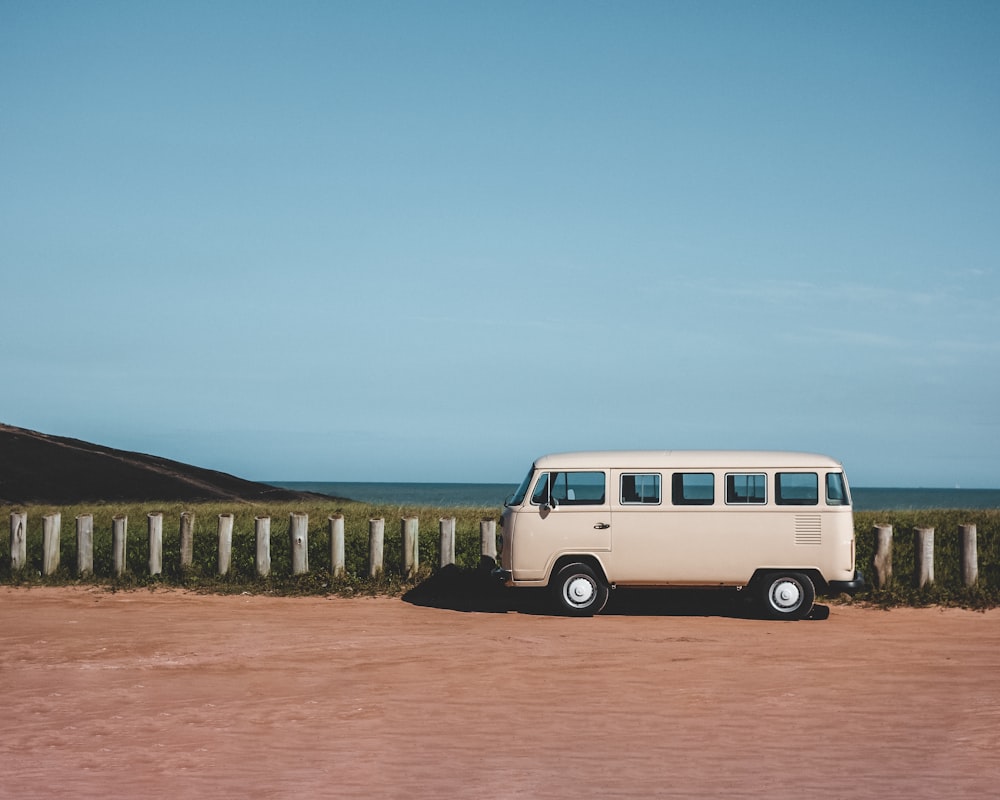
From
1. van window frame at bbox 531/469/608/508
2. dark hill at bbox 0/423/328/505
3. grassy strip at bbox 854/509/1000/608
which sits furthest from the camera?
dark hill at bbox 0/423/328/505

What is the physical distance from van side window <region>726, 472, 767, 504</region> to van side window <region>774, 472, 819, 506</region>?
0.20 m

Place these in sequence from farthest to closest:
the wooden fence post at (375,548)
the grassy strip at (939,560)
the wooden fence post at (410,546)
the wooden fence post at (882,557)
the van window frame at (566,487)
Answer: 1. the wooden fence post at (375,548)
2. the wooden fence post at (410,546)
3. the wooden fence post at (882,557)
4. the grassy strip at (939,560)
5. the van window frame at (566,487)

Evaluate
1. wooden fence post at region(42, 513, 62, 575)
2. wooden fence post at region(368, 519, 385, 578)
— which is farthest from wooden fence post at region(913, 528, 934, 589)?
wooden fence post at region(42, 513, 62, 575)

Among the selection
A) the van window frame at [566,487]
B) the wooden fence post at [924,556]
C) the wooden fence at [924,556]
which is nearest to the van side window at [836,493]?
the wooden fence at [924,556]

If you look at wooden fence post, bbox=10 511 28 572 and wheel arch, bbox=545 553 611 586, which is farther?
wooden fence post, bbox=10 511 28 572

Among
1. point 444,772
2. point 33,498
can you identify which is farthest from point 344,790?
point 33,498

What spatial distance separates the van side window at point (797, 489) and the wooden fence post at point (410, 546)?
6.79 meters

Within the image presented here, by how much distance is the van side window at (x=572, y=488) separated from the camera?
1686 cm

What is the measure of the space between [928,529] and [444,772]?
41.5ft

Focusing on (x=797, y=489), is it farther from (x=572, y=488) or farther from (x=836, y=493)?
(x=572, y=488)

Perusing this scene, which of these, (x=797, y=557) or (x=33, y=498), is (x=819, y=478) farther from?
(x=33, y=498)

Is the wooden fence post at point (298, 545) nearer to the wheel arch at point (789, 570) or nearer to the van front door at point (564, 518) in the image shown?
the van front door at point (564, 518)

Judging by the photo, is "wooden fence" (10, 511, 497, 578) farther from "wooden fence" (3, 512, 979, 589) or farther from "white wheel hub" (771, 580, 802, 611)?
"white wheel hub" (771, 580, 802, 611)

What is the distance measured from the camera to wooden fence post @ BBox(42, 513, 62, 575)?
20.8 metres
